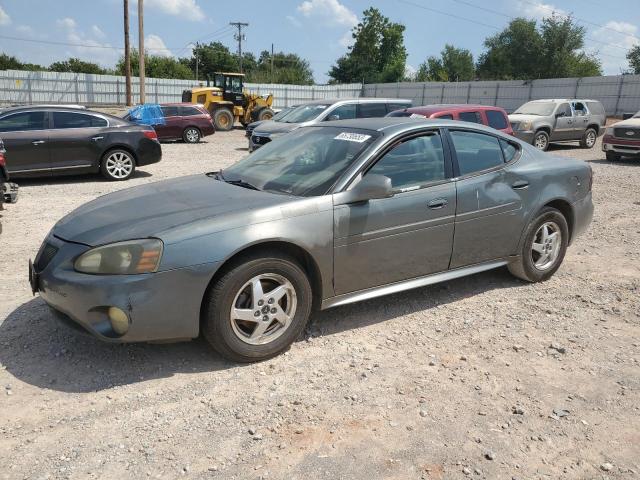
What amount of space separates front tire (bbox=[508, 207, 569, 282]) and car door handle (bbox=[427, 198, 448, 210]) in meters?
1.10

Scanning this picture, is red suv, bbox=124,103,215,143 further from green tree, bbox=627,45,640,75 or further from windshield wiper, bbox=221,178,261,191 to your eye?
green tree, bbox=627,45,640,75

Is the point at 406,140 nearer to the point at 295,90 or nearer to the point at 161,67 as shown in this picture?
the point at 295,90

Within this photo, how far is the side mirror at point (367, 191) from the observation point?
12.3 ft

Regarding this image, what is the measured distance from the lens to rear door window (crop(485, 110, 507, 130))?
39.8 ft

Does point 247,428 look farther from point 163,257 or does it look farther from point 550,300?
point 550,300

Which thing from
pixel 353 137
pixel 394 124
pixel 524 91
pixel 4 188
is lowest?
pixel 4 188

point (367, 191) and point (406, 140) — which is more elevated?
point (406, 140)

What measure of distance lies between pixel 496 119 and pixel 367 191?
955 centimetres

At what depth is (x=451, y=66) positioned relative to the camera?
81375 millimetres

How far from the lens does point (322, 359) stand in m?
3.69

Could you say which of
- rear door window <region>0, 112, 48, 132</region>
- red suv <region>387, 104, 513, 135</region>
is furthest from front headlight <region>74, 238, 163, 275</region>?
red suv <region>387, 104, 513, 135</region>

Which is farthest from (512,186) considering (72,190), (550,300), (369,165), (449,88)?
(449,88)

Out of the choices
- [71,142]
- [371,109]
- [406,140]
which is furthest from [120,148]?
[406,140]

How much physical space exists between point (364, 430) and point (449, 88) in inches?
1556
